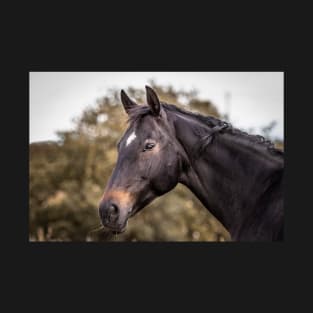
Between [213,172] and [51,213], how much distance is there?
16973mm

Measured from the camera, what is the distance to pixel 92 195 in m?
20.8

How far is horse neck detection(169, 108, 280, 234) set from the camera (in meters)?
4.84

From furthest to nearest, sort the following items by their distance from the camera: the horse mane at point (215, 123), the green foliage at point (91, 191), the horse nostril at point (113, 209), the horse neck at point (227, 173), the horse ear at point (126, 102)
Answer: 1. the green foliage at point (91, 191)
2. the horse ear at point (126, 102)
3. the horse mane at point (215, 123)
4. the horse neck at point (227, 173)
5. the horse nostril at point (113, 209)

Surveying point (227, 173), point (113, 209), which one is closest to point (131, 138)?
point (113, 209)

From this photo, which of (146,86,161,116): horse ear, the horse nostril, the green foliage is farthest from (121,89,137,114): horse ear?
the green foliage

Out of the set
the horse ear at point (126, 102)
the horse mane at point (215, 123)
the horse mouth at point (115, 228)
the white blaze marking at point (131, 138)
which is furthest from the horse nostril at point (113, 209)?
the horse ear at point (126, 102)

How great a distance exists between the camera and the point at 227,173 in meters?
4.96

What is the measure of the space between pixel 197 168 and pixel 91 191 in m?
16.4

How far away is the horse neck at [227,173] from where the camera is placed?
15.9ft

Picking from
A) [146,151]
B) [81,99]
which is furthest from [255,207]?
[81,99]

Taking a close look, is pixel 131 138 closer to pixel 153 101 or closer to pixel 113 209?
pixel 153 101

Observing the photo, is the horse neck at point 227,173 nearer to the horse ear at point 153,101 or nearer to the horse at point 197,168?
the horse at point 197,168

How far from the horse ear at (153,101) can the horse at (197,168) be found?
10 mm

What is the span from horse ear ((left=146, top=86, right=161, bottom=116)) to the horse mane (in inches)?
2.6
